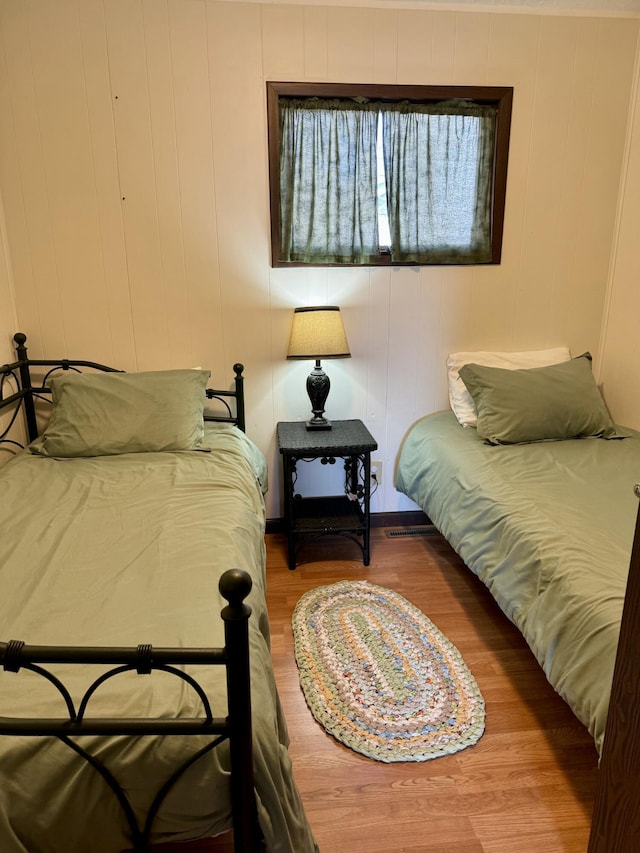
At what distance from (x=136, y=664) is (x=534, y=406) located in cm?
218

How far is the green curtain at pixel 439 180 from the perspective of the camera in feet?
9.15

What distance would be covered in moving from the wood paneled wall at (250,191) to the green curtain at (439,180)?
0.12 m

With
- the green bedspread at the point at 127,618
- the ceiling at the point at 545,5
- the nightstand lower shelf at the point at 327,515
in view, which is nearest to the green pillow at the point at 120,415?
the green bedspread at the point at 127,618

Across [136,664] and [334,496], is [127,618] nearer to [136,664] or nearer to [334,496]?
[136,664]

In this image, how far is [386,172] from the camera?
9.26ft

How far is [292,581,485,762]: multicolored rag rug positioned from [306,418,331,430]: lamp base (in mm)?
818

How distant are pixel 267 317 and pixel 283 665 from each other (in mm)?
1618

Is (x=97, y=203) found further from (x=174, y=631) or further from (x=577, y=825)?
(x=577, y=825)

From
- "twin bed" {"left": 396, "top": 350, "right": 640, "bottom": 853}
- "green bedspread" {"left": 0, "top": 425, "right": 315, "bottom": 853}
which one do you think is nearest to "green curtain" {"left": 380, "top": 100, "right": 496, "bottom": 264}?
"twin bed" {"left": 396, "top": 350, "right": 640, "bottom": 853}

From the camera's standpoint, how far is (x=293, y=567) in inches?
112

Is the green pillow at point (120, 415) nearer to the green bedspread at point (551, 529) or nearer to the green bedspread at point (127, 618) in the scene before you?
the green bedspread at point (127, 618)

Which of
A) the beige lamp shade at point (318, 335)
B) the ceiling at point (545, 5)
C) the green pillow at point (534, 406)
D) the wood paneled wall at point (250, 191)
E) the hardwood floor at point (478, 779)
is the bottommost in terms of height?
the hardwood floor at point (478, 779)

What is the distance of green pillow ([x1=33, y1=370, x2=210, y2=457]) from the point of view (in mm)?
2436

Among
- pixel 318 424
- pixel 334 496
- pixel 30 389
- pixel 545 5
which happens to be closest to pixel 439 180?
pixel 545 5
